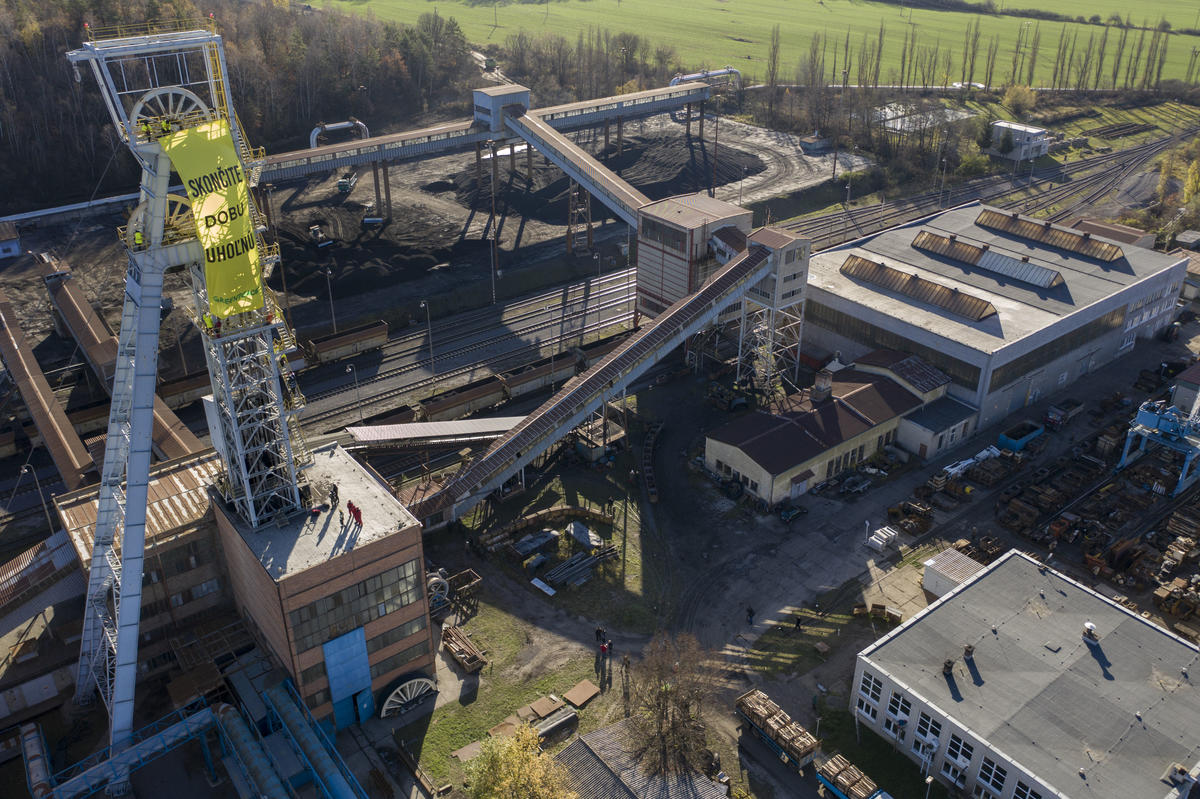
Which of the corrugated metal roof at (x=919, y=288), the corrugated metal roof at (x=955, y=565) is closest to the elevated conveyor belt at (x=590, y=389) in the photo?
the corrugated metal roof at (x=919, y=288)

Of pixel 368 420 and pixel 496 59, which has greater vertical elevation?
pixel 496 59

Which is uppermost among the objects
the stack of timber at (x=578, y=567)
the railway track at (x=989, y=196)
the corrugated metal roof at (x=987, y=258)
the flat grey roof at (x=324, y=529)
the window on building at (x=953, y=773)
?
the flat grey roof at (x=324, y=529)

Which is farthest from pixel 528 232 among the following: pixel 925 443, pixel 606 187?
pixel 925 443

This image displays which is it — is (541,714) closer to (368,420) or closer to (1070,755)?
(1070,755)

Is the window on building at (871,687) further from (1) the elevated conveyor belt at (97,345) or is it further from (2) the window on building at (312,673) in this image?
(1) the elevated conveyor belt at (97,345)

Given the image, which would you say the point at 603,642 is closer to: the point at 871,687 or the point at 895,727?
the point at 871,687

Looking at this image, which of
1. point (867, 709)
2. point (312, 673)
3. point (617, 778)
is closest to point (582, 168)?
point (312, 673)

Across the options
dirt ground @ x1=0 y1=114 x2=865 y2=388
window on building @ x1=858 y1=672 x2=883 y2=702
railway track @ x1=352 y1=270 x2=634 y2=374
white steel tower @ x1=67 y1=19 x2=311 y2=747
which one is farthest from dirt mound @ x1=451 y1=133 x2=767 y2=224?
window on building @ x1=858 y1=672 x2=883 y2=702
